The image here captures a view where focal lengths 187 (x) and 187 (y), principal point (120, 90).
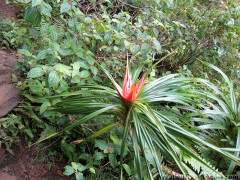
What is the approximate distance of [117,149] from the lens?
164cm

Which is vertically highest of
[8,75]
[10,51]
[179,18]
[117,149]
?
[179,18]

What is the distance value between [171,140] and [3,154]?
51.6 inches

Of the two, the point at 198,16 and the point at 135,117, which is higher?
the point at 198,16

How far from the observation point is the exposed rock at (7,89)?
1629mm

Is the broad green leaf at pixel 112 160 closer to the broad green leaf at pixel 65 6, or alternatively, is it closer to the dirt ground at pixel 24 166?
the dirt ground at pixel 24 166

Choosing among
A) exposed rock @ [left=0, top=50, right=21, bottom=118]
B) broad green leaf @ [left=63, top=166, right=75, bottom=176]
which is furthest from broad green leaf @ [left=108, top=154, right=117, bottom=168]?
exposed rock @ [left=0, top=50, right=21, bottom=118]

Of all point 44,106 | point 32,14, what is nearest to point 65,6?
point 32,14

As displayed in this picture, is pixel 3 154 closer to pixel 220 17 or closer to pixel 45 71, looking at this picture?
pixel 45 71

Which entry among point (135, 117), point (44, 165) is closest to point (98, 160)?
point (44, 165)

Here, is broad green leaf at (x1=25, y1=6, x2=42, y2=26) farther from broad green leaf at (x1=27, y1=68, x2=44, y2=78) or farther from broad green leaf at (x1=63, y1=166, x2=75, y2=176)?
broad green leaf at (x1=63, y1=166, x2=75, y2=176)

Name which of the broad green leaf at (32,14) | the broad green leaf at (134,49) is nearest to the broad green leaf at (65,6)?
the broad green leaf at (32,14)

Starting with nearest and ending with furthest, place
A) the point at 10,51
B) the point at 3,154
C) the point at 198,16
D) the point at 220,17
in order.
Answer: the point at 3,154 < the point at 10,51 < the point at 220,17 < the point at 198,16

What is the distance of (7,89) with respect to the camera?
68.1 inches

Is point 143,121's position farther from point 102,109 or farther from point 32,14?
point 32,14
